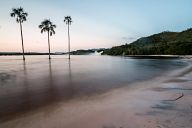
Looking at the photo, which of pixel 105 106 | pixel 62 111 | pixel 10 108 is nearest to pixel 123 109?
pixel 105 106

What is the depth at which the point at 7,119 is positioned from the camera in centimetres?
784

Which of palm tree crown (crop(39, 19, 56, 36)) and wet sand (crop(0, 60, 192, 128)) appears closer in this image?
wet sand (crop(0, 60, 192, 128))

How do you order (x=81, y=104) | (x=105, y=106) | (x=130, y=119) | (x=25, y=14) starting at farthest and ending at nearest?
(x=25, y=14) → (x=81, y=104) → (x=105, y=106) → (x=130, y=119)

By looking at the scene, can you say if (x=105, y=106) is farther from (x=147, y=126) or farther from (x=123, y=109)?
(x=147, y=126)

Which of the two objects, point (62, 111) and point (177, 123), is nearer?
point (177, 123)

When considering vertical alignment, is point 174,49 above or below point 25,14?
below

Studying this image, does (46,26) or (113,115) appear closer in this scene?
(113,115)

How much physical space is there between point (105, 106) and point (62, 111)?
2.06 meters

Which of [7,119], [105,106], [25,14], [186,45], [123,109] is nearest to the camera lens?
[7,119]

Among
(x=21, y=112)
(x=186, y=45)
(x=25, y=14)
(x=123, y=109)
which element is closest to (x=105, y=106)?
(x=123, y=109)

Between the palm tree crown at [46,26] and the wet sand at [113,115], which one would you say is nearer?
the wet sand at [113,115]

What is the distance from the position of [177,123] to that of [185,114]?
1131 mm

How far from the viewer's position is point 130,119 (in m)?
7.15

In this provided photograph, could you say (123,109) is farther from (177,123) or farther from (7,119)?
(7,119)
